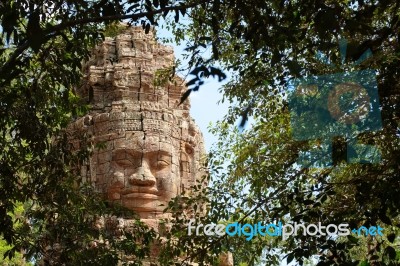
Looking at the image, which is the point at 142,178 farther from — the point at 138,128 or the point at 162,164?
the point at 138,128

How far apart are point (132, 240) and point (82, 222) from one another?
60 cm

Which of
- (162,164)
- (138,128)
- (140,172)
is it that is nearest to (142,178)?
(140,172)

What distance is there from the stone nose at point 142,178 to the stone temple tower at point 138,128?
0.01m

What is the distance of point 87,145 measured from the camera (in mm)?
8469

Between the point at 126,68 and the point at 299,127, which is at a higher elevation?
the point at 126,68

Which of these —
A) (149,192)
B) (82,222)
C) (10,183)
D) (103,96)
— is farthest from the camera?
(103,96)

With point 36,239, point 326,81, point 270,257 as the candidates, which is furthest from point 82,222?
point 326,81

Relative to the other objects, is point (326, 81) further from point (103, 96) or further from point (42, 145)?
point (103, 96)

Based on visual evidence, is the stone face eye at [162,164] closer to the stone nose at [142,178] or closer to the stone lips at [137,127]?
the stone lips at [137,127]

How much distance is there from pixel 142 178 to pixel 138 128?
69 cm

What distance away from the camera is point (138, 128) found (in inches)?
406

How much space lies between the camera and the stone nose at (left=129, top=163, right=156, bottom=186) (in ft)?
32.8

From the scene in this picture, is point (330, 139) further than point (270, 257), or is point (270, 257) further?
point (270, 257)

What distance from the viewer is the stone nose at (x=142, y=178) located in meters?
10.0
